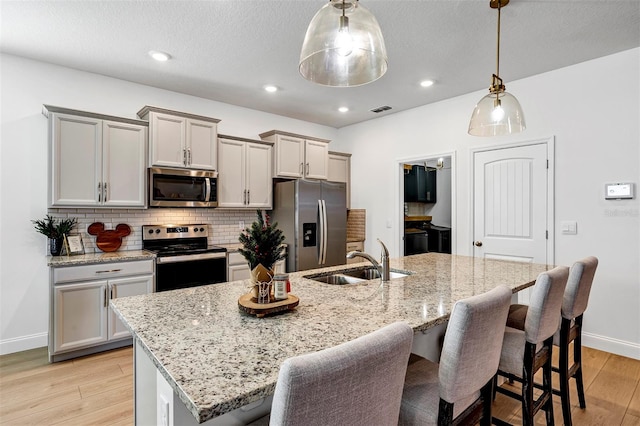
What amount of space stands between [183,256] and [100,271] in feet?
2.34

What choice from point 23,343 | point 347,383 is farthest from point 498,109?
point 23,343

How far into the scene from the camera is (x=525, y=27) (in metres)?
2.61

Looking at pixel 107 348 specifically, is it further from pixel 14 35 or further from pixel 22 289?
pixel 14 35

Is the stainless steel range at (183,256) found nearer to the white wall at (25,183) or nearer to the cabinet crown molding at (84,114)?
the white wall at (25,183)

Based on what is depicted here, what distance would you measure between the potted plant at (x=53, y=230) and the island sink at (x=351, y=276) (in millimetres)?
2510

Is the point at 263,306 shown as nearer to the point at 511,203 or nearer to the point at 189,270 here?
the point at 189,270

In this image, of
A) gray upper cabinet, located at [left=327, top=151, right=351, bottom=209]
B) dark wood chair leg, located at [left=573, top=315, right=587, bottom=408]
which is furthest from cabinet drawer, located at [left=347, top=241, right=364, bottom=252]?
dark wood chair leg, located at [left=573, top=315, right=587, bottom=408]

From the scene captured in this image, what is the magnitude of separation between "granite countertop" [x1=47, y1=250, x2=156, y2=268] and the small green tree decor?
226cm

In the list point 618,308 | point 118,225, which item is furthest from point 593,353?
point 118,225

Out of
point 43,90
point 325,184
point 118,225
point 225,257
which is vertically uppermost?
point 43,90

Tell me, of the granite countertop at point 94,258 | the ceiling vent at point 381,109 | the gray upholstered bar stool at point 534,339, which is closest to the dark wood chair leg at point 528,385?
the gray upholstered bar stool at point 534,339

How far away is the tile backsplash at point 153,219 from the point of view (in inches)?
135

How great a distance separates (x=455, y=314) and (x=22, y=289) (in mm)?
3836

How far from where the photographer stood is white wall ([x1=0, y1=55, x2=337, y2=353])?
3096 mm
